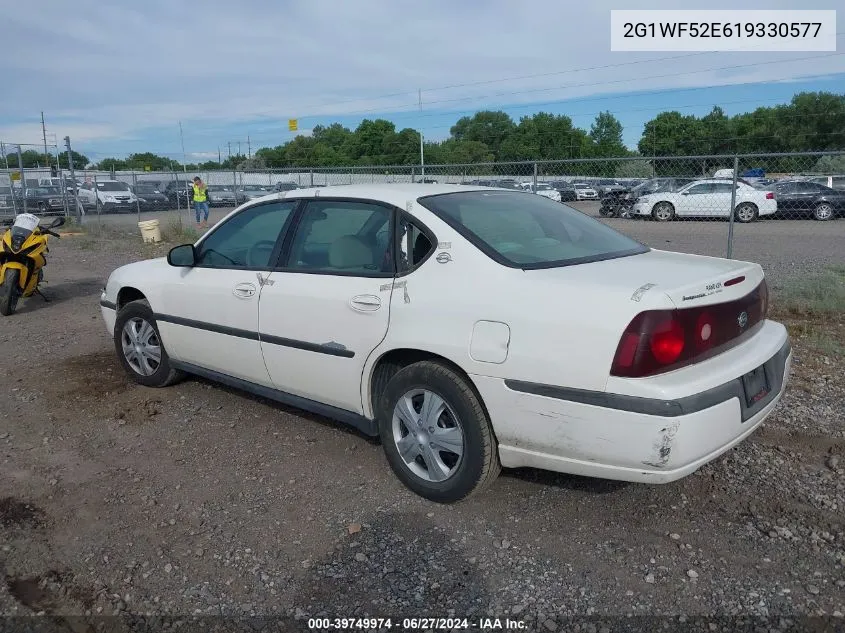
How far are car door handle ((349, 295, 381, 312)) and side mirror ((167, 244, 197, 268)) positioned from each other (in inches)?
65.0

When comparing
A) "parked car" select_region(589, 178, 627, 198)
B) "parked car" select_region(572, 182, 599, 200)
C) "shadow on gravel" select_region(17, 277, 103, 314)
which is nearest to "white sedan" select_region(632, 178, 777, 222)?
"parked car" select_region(589, 178, 627, 198)

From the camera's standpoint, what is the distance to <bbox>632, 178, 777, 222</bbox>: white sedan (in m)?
17.3

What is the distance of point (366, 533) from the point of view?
3291 millimetres

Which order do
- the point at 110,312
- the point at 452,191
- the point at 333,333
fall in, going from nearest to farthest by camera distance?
the point at 333,333, the point at 452,191, the point at 110,312

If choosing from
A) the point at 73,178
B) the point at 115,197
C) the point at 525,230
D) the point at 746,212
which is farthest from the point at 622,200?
the point at 115,197

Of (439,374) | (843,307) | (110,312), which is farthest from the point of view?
(843,307)

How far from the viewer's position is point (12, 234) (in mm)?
8289

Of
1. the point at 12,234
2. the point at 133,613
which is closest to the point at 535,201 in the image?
the point at 133,613

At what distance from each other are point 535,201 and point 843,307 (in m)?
4.73

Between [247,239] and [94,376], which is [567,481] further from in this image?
[94,376]

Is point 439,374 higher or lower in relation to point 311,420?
higher

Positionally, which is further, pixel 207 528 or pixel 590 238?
pixel 590 238

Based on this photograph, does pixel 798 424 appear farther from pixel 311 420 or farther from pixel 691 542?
pixel 311 420

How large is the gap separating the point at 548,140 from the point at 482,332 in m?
70.5
